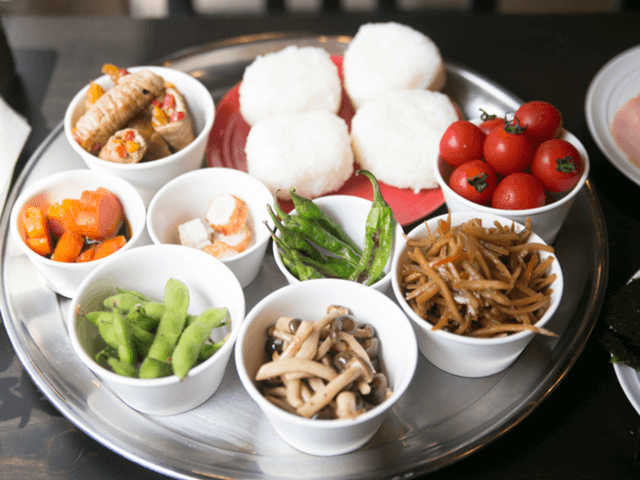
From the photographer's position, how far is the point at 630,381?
1089 mm

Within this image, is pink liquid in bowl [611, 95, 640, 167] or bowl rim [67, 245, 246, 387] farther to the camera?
pink liquid in bowl [611, 95, 640, 167]

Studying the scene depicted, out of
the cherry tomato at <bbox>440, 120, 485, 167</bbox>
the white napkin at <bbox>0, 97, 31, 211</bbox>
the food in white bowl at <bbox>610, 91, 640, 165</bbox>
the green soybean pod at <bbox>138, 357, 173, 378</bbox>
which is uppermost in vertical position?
the cherry tomato at <bbox>440, 120, 485, 167</bbox>

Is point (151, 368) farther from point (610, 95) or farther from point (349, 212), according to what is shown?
point (610, 95)

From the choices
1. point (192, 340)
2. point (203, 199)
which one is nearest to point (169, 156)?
point (203, 199)

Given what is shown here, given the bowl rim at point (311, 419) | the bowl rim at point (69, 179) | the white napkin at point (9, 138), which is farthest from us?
the white napkin at point (9, 138)

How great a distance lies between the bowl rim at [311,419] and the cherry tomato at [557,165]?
518 mm

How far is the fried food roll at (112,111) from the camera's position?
1.35 m

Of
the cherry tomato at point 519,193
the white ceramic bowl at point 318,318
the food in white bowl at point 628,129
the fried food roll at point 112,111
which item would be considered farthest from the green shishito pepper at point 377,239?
the food in white bowl at point 628,129

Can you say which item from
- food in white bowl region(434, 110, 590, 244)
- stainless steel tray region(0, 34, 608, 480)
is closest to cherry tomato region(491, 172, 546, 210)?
food in white bowl region(434, 110, 590, 244)

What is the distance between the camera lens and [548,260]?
3.59 feet

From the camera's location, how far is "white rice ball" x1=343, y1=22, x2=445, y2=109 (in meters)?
1.55

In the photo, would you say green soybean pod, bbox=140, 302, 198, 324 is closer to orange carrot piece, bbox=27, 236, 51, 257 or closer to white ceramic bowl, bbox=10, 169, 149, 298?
white ceramic bowl, bbox=10, 169, 149, 298

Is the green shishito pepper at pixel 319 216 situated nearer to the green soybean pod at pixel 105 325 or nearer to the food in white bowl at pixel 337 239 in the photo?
the food in white bowl at pixel 337 239

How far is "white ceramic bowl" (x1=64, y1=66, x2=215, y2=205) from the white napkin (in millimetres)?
222
